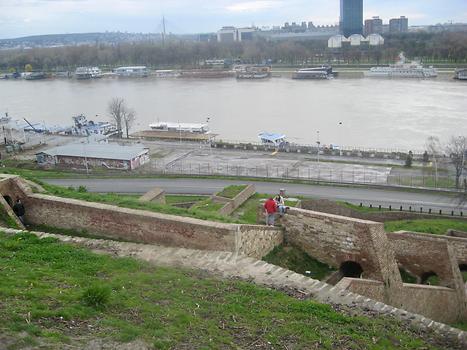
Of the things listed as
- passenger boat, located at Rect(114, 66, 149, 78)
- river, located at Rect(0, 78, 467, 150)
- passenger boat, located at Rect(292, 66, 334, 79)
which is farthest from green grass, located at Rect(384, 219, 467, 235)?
passenger boat, located at Rect(114, 66, 149, 78)

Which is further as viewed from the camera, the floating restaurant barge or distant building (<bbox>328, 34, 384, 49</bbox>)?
distant building (<bbox>328, 34, 384, 49</bbox>)

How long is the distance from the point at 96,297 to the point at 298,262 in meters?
3.84

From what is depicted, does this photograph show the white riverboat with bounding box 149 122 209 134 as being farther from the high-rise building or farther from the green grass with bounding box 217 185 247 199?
the high-rise building

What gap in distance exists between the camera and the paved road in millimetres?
17328

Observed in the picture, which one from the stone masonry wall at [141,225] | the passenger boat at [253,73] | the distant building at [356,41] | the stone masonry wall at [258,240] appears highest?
the distant building at [356,41]

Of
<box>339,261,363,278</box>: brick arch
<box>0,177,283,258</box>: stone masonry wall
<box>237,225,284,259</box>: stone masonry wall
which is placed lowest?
<box>339,261,363,278</box>: brick arch

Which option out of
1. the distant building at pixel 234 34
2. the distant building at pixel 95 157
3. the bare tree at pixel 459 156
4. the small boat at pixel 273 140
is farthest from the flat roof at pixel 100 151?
the distant building at pixel 234 34

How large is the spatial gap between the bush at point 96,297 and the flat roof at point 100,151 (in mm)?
18104

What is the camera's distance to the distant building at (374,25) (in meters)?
130

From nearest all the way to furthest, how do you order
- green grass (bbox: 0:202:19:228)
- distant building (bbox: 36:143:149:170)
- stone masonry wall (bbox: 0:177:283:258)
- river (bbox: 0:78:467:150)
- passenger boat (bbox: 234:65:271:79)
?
stone masonry wall (bbox: 0:177:283:258)
green grass (bbox: 0:202:19:228)
distant building (bbox: 36:143:149:170)
river (bbox: 0:78:467:150)
passenger boat (bbox: 234:65:271:79)

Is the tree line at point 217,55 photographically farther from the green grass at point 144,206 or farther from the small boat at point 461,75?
the green grass at point 144,206

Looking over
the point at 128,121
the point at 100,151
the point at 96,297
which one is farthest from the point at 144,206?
the point at 128,121

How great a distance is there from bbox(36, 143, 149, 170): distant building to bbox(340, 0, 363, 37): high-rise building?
10103 centimetres

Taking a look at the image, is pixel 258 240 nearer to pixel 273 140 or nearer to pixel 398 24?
pixel 273 140
